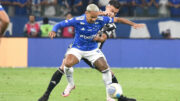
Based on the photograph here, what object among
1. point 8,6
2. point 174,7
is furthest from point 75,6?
point 174,7

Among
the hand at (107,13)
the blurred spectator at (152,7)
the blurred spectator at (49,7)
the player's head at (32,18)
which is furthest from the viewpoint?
the blurred spectator at (152,7)

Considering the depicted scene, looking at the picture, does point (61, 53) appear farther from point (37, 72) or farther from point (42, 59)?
point (37, 72)

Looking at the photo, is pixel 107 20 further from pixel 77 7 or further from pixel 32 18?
pixel 77 7

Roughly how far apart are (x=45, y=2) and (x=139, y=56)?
4399 millimetres

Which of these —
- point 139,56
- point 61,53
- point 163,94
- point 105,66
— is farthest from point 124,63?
point 105,66

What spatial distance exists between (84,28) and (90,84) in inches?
170

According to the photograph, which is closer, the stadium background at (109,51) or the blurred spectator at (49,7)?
the stadium background at (109,51)

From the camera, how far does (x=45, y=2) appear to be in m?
21.9

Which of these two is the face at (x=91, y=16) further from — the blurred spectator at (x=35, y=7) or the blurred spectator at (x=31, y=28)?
the blurred spectator at (x=35, y=7)

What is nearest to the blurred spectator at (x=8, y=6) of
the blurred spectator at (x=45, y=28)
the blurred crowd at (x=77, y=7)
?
the blurred crowd at (x=77, y=7)

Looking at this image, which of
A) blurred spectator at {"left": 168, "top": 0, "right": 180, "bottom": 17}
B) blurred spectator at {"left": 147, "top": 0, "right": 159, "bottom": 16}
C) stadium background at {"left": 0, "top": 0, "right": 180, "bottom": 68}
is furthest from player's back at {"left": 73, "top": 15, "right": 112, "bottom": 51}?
blurred spectator at {"left": 168, "top": 0, "right": 180, "bottom": 17}

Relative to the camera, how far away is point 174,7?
22219mm

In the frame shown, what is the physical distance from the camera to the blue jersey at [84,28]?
10.8 metres

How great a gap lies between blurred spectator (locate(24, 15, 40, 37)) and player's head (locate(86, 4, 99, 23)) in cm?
1053
